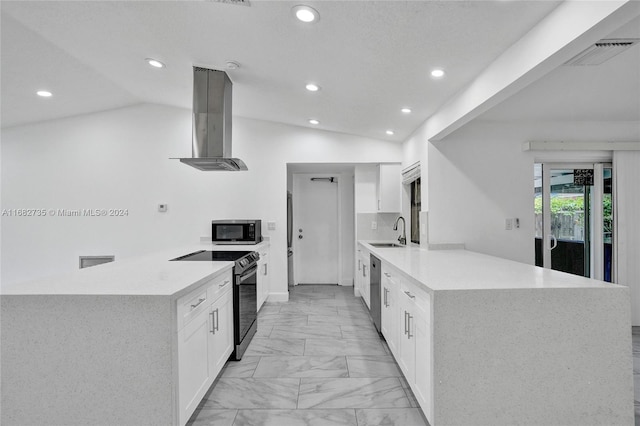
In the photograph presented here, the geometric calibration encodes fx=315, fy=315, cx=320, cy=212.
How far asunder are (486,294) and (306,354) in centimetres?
173

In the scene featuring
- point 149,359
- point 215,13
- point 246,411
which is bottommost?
point 246,411

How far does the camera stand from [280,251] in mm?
4719

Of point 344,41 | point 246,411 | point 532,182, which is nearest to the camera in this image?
point 246,411

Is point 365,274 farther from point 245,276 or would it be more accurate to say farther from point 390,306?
point 245,276

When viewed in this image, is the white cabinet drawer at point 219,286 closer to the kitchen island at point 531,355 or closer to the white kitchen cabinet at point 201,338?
the white kitchen cabinet at point 201,338

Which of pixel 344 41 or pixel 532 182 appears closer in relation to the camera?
pixel 344 41

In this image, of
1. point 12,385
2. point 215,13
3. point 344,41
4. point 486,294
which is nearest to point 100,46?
point 215,13

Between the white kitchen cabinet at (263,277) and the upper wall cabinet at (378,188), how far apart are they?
164cm

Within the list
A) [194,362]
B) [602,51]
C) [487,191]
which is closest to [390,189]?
[487,191]

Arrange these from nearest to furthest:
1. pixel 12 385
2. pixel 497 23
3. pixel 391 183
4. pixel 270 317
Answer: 1. pixel 12 385
2. pixel 497 23
3. pixel 270 317
4. pixel 391 183

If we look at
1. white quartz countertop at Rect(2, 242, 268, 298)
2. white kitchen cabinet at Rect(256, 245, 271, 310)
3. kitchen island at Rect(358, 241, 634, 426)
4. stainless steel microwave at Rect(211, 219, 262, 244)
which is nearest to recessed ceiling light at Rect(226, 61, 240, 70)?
white quartz countertop at Rect(2, 242, 268, 298)

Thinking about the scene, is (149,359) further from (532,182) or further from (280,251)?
(532,182)

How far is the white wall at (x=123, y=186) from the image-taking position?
15.0 feet

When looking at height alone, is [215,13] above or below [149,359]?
above
